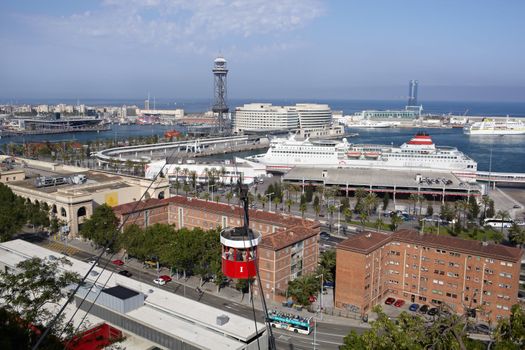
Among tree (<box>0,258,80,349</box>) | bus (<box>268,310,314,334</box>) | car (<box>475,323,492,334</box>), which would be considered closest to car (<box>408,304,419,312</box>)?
car (<box>475,323,492,334</box>)

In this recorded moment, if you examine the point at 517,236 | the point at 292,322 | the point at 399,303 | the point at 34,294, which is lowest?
the point at 399,303

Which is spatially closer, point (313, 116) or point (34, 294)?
point (34, 294)

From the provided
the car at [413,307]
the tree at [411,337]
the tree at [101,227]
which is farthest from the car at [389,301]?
the tree at [101,227]

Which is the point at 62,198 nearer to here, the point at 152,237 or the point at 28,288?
the point at 152,237

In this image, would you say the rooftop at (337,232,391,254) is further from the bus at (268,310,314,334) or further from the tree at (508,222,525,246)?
the tree at (508,222,525,246)

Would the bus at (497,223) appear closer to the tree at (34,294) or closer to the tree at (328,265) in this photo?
the tree at (328,265)

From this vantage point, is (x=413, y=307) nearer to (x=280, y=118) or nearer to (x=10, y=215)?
(x=10, y=215)

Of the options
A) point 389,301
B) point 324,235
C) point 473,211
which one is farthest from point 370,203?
point 389,301
